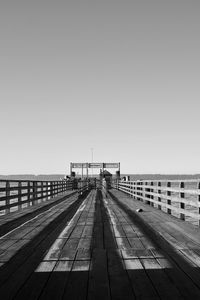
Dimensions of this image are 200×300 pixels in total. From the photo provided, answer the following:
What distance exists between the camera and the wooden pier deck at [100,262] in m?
3.51

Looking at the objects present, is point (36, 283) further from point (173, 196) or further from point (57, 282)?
point (173, 196)

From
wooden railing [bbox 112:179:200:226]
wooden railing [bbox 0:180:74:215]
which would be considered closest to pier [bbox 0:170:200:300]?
wooden railing [bbox 112:179:200:226]

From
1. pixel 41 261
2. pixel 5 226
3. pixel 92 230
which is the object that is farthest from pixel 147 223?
pixel 41 261

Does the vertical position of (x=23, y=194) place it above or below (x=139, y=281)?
above

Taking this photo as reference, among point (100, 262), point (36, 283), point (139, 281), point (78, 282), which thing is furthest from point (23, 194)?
point (139, 281)

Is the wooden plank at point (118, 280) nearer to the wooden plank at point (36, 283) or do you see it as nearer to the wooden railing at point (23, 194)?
the wooden plank at point (36, 283)

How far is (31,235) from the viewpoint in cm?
698

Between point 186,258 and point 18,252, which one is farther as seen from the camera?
point 18,252

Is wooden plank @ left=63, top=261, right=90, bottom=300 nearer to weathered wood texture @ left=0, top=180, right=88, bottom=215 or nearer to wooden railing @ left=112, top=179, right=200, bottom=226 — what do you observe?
wooden railing @ left=112, top=179, right=200, bottom=226

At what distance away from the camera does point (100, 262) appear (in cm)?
473

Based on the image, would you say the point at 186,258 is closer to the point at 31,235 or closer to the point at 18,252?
the point at 18,252

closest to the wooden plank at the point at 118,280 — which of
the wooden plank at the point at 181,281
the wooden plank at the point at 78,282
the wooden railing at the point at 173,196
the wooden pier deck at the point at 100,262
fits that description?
the wooden pier deck at the point at 100,262

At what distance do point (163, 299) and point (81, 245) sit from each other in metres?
2.95

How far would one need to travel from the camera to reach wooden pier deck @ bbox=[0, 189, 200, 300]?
3510 millimetres
